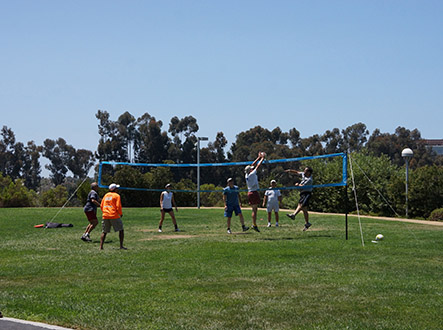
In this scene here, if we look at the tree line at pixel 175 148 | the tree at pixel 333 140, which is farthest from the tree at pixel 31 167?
the tree at pixel 333 140

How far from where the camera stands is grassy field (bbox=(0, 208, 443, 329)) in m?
7.18

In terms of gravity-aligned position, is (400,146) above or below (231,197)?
above

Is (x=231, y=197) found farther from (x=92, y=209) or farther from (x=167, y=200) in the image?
(x=92, y=209)

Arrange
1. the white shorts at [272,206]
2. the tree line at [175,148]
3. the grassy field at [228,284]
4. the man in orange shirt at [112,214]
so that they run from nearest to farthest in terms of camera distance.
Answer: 1. the grassy field at [228,284]
2. the man in orange shirt at [112,214]
3. the white shorts at [272,206]
4. the tree line at [175,148]

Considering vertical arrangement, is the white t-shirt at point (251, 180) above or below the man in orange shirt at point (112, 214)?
above

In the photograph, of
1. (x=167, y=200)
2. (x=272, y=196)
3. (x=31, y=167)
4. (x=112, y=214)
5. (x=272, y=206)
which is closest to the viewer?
(x=112, y=214)

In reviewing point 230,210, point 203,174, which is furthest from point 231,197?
point 203,174

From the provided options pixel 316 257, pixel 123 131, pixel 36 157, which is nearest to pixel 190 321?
pixel 316 257

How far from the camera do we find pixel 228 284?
9.41 m

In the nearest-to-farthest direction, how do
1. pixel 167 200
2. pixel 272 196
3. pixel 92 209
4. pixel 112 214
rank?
pixel 112 214
pixel 92 209
pixel 167 200
pixel 272 196

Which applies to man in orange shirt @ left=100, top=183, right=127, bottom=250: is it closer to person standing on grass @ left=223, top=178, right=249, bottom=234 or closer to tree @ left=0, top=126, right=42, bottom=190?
person standing on grass @ left=223, top=178, right=249, bottom=234

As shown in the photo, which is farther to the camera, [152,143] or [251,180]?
[152,143]

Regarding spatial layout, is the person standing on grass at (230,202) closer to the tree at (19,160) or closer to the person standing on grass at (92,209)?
the person standing on grass at (92,209)

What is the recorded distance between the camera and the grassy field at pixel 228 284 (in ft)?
23.5
